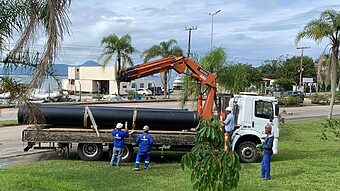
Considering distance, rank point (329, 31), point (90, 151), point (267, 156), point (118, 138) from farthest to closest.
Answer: point (329, 31) < point (90, 151) < point (118, 138) < point (267, 156)

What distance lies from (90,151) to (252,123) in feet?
18.7

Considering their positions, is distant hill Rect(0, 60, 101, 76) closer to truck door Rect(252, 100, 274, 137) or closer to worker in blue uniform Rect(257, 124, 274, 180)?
worker in blue uniform Rect(257, 124, 274, 180)

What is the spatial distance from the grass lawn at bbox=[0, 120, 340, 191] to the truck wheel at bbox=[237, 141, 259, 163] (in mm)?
495

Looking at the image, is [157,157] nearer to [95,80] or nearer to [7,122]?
[7,122]

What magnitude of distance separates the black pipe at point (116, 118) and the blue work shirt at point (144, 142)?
49.7 inches

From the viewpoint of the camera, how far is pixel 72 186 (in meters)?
10.3

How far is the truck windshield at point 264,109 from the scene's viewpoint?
15.5 metres

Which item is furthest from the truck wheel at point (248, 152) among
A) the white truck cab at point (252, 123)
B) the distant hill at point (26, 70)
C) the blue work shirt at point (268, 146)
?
the distant hill at point (26, 70)

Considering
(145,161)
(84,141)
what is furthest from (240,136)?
(84,141)

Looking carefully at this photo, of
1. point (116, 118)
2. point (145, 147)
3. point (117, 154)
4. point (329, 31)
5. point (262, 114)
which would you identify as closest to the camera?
point (145, 147)

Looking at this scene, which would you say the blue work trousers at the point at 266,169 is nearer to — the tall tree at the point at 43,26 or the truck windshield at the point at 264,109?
the truck windshield at the point at 264,109

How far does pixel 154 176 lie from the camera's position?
12586 millimetres

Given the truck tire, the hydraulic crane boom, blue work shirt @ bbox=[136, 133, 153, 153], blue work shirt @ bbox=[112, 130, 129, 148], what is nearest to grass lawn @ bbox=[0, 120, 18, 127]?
the hydraulic crane boom

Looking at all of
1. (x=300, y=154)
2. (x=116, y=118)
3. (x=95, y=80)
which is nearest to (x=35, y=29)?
(x=116, y=118)
